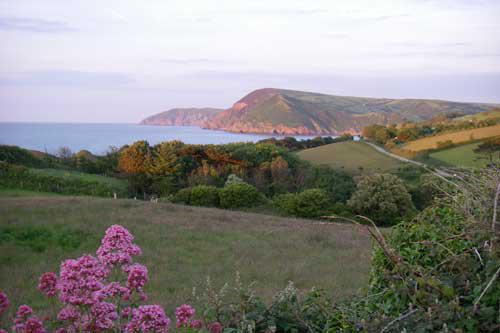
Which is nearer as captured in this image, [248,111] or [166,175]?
[166,175]

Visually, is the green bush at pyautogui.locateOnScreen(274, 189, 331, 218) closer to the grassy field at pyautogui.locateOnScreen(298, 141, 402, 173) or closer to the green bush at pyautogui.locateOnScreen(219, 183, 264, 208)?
the green bush at pyautogui.locateOnScreen(219, 183, 264, 208)

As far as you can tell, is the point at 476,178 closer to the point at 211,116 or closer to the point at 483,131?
the point at 483,131

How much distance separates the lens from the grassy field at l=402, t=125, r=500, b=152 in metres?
61.1

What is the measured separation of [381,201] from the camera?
3241 centimetres

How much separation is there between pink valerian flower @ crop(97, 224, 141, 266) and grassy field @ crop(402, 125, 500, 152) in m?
64.9

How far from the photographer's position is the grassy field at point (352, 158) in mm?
58938

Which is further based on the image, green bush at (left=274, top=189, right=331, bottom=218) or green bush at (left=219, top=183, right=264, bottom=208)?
green bush at (left=219, top=183, right=264, bottom=208)

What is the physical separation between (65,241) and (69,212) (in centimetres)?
402

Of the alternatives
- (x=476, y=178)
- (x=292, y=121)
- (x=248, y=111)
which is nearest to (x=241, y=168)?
(x=476, y=178)

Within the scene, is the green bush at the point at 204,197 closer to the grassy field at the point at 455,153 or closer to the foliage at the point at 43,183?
the foliage at the point at 43,183

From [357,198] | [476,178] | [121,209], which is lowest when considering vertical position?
[357,198]

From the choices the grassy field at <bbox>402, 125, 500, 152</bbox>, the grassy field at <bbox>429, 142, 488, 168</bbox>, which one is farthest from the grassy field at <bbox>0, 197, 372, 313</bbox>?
the grassy field at <bbox>402, 125, 500, 152</bbox>

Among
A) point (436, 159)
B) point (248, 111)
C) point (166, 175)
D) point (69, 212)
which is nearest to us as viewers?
point (69, 212)

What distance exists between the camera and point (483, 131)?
2494 inches
